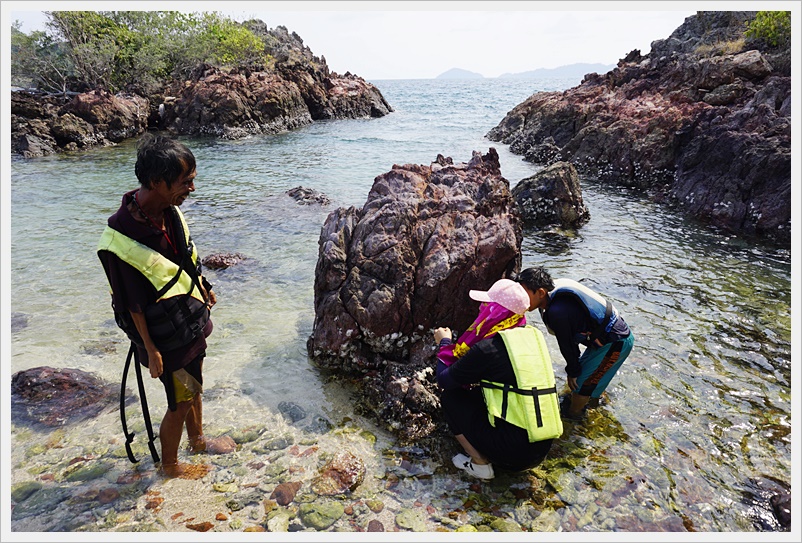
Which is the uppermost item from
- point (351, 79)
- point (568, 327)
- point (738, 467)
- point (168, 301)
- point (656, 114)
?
point (351, 79)

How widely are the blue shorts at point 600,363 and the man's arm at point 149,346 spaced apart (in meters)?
3.95

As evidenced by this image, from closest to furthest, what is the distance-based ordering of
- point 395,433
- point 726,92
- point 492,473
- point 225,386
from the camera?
1. point 492,473
2. point 395,433
3. point 225,386
4. point 726,92

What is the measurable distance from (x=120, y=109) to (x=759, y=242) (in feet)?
100

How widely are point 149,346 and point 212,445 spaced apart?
1644 millimetres

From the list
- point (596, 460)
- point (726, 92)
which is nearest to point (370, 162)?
point (726, 92)

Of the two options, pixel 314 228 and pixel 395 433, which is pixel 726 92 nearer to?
pixel 314 228

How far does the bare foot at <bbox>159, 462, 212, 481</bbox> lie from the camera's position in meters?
4.20

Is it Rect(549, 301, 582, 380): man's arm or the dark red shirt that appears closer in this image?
the dark red shirt

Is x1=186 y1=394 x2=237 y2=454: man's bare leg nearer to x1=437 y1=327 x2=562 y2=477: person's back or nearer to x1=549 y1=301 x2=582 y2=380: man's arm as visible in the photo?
x1=437 y1=327 x2=562 y2=477: person's back

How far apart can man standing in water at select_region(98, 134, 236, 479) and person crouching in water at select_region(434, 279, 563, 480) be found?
2.18m

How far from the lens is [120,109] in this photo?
2775 centimetres

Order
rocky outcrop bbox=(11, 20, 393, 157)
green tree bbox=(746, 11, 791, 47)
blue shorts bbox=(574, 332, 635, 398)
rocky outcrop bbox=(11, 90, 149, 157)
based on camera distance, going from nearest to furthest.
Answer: blue shorts bbox=(574, 332, 635, 398) → green tree bbox=(746, 11, 791, 47) → rocky outcrop bbox=(11, 90, 149, 157) → rocky outcrop bbox=(11, 20, 393, 157)

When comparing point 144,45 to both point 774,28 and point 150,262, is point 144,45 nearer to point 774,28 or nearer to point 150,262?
point 774,28

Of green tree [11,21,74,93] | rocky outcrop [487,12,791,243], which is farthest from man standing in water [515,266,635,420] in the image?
green tree [11,21,74,93]
